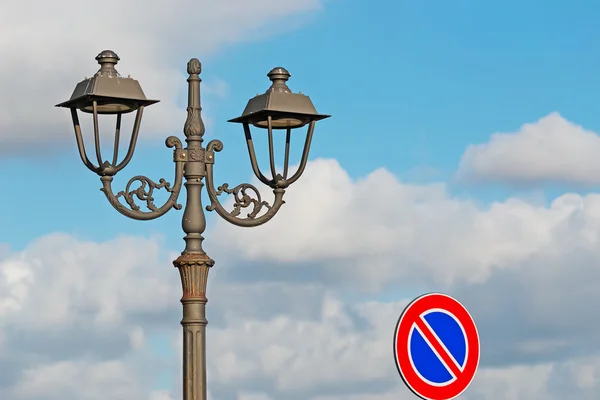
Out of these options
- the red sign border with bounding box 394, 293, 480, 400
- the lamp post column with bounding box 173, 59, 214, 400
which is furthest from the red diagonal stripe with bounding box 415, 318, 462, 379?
the lamp post column with bounding box 173, 59, 214, 400

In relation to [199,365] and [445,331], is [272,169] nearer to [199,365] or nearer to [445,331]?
[199,365]

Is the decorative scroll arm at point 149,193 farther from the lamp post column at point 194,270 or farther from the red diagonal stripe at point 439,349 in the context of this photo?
the red diagonal stripe at point 439,349

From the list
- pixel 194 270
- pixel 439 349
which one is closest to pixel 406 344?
pixel 439 349

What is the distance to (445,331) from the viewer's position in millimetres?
8039

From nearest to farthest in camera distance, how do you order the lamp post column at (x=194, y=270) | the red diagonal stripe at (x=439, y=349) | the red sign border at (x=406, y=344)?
1. the red sign border at (x=406, y=344)
2. the red diagonal stripe at (x=439, y=349)
3. the lamp post column at (x=194, y=270)

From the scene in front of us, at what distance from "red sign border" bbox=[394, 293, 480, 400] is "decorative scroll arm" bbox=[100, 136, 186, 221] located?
3.19m

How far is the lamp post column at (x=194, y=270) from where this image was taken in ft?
34.0

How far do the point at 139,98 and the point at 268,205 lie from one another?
1455 mm

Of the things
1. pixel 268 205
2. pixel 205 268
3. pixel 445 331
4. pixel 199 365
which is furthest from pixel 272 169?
pixel 445 331

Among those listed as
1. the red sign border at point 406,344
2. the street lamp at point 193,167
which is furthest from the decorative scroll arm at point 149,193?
the red sign border at point 406,344

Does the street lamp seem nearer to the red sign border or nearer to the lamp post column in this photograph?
the lamp post column

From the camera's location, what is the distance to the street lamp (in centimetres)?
1040

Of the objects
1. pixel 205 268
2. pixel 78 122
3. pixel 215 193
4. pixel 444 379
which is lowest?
pixel 444 379

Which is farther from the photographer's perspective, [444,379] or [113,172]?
[113,172]
